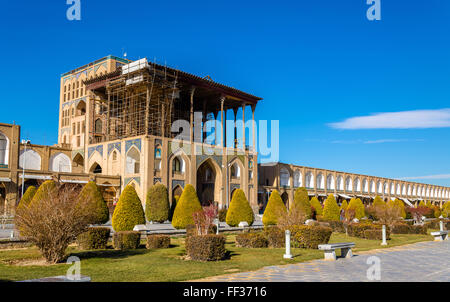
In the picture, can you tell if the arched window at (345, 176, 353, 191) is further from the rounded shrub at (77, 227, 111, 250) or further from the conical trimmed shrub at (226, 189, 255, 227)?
the rounded shrub at (77, 227, 111, 250)

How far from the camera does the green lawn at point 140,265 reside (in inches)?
342

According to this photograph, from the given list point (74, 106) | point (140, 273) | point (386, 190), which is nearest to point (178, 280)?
point (140, 273)

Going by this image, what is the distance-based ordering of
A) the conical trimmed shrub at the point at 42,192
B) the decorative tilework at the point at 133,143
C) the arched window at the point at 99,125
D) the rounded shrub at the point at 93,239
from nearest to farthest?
the conical trimmed shrub at the point at 42,192
the rounded shrub at the point at 93,239
the decorative tilework at the point at 133,143
the arched window at the point at 99,125

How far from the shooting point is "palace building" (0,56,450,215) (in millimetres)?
32125

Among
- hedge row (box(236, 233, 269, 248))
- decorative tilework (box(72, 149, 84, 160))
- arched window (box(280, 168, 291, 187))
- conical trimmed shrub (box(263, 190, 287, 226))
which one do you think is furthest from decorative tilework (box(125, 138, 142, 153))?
arched window (box(280, 168, 291, 187))

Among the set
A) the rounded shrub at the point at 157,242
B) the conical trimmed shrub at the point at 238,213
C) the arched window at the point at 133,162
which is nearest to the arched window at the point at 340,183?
the arched window at the point at 133,162

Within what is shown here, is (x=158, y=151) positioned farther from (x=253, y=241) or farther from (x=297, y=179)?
(x=297, y=179)

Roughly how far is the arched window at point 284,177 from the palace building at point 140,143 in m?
0.13

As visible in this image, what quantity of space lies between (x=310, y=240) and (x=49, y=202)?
8645 mm

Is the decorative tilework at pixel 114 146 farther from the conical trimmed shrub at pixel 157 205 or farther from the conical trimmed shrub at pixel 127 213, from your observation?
the conical trimmed shrub at pixel 127 213

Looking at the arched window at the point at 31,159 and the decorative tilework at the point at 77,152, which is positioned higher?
the decorative tilework at the point at 77,152

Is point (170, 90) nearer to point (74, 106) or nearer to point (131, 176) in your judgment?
point (131, 176)

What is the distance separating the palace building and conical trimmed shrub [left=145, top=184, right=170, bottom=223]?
2.97m

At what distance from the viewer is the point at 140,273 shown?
356 inches
